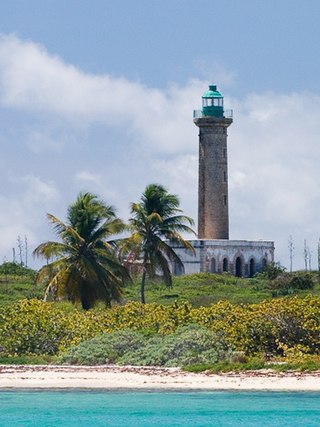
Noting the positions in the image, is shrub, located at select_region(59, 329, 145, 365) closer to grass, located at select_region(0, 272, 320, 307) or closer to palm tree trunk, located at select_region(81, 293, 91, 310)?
palm tree trunk, located at select_region(81, 293, 91, 310)

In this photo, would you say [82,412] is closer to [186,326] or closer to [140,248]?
[186,326]

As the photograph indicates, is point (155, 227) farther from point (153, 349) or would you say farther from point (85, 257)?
point (153, 349)

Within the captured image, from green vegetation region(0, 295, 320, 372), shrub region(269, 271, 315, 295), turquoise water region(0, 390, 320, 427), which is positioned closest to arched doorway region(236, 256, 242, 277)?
shrub region(269, 271, 315, 295)

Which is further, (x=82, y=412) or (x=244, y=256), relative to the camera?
(x=244, y=256)

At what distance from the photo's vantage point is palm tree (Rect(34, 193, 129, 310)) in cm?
4781

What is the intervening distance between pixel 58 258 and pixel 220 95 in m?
41.2

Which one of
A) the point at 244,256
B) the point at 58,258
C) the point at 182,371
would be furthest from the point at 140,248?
the point at 244,256

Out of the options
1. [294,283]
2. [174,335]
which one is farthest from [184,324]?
[294,283]

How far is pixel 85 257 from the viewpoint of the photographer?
48312mm

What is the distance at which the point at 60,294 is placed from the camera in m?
47.7

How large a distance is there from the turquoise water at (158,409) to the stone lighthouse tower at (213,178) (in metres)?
53.7

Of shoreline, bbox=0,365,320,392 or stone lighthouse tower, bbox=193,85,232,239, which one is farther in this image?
stone lighthouse tower, bbox=193,85,232,239

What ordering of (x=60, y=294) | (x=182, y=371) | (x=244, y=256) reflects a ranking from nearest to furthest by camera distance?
(x=182, y=371)
(x=60, y=294)
(x=244, y=256)

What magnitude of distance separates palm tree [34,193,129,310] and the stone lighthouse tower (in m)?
35.0
